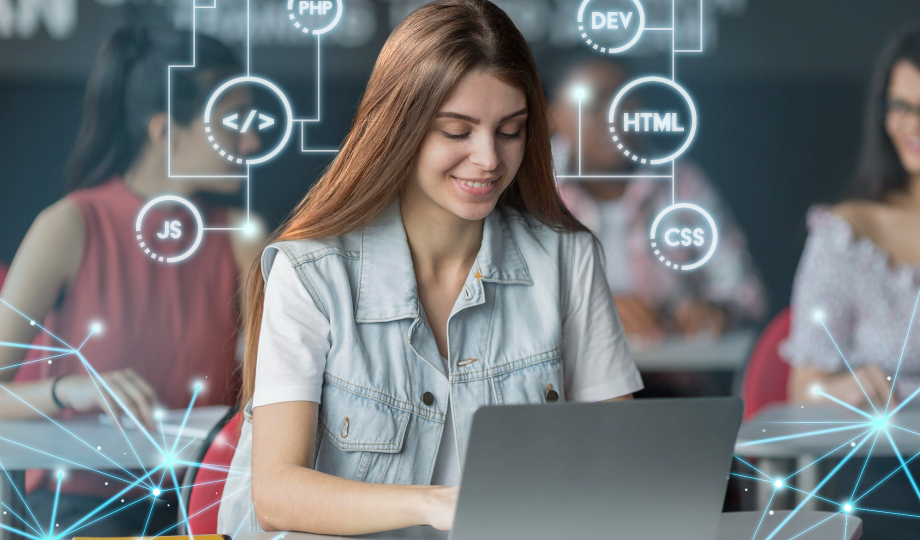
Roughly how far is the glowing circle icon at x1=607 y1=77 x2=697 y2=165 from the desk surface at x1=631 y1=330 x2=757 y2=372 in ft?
1.49

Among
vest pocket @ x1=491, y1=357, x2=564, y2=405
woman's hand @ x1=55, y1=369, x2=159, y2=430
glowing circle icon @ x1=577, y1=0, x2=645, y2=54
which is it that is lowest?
woman's hand @ x1=55, y1=369, x2=159, y2=430

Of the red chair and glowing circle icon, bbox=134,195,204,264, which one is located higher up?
glowing circle icon, bbox=134,195,204,264

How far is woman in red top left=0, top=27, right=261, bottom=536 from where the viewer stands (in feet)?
6.30

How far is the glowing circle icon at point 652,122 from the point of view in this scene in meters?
2.01

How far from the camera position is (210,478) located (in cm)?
183

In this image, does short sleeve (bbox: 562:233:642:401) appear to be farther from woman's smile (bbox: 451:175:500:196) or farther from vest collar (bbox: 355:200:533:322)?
woman's smile (bbox: 451:175:500:196)

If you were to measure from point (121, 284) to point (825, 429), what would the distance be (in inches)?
69.0

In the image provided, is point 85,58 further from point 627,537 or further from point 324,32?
point 627,537

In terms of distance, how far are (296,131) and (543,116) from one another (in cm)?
85

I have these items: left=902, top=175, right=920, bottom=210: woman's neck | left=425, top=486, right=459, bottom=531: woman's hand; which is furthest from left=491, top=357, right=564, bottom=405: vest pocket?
left=902, top=175, right=920, bottom=210: woman's neck

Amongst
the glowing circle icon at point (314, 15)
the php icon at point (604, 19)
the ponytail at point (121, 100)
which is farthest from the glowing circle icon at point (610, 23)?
the ponytail at point (121, 100)

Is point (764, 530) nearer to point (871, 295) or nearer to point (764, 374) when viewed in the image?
point (764, 374)

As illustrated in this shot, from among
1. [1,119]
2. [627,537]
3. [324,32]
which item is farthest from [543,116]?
[1,119]

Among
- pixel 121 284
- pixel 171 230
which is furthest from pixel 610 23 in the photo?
pixel 121 284
